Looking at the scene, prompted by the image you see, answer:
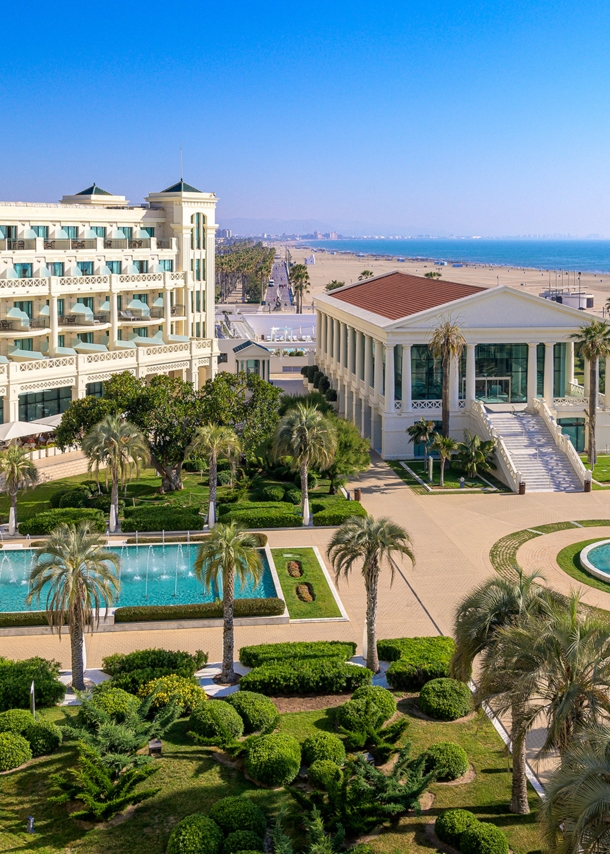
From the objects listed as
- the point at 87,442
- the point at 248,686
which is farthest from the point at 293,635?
the point at 87,442

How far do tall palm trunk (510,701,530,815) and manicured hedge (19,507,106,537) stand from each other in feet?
84.8

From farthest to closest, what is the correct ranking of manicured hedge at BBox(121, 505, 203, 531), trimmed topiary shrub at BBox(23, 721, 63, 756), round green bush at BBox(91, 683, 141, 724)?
manicured hedge at BBox(121, 505, 203, 531), round green bush at BBox(91, 683, 141, 724), trimmed topiary shrub at BBox(23, 721, 63, 756)

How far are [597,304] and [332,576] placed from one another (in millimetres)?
144924

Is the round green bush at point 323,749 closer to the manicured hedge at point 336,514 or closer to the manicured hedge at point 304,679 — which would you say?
→ the manicured hedge at point 304,679

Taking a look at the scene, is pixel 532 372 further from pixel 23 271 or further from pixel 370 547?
pixel 370 547

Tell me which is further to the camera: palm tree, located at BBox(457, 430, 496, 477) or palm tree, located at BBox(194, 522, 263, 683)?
palm tree, located at BBox(457, 430, 496, 477)

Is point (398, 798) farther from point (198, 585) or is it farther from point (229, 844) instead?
point (198, 585)

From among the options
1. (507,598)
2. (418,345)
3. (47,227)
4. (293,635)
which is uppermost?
(47,227)

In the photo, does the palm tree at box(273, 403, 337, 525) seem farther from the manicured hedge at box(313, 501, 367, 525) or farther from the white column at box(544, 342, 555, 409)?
the white column at box(544, 342, 555, 409)

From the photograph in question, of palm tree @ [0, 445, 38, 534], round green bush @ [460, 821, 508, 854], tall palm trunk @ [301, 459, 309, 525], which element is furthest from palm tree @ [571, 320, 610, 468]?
round green bush @ [460, 821, 508, 854]

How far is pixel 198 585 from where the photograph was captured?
4009 centimetres

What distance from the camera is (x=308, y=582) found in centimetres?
4006

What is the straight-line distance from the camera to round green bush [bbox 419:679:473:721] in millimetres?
27781

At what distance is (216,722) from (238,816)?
4.51 metres
